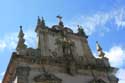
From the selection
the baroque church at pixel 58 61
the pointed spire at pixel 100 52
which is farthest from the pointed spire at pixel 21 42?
the pointed spire at pixel 100 52

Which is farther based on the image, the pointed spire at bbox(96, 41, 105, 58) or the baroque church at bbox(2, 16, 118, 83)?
the pointed spire at bbox(96, 41, 105, 58)

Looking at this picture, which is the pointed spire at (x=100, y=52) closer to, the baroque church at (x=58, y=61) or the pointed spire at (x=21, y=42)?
the baroque church at (x=58, y=61)

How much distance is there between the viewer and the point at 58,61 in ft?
87.6

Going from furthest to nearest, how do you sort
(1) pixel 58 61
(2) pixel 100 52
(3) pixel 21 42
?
(2) pixel 100 52
(1) pixel 58 61
(3) pixel 21 42

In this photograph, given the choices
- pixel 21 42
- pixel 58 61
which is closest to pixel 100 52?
pixel 58 61

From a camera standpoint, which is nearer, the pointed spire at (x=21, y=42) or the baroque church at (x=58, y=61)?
the baroque church at (x=58, y=61)

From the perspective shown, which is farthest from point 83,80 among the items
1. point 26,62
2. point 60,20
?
point 60,20

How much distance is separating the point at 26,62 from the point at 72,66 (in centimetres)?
396

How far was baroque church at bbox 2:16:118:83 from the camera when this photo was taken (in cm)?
2516

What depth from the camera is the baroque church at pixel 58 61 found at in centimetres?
2516

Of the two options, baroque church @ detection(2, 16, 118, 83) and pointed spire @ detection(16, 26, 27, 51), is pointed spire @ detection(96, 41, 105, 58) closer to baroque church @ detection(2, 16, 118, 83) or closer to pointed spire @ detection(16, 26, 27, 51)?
baroque church @ detection(2, 16, 118, 83)

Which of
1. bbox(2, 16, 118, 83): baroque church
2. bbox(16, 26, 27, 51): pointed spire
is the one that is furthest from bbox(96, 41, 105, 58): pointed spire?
bbox(16, 26, 27, 51): pointed spire

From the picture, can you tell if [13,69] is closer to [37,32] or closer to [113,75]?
[37,32]

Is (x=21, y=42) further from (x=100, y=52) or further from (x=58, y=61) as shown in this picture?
(x=100, y=52)
